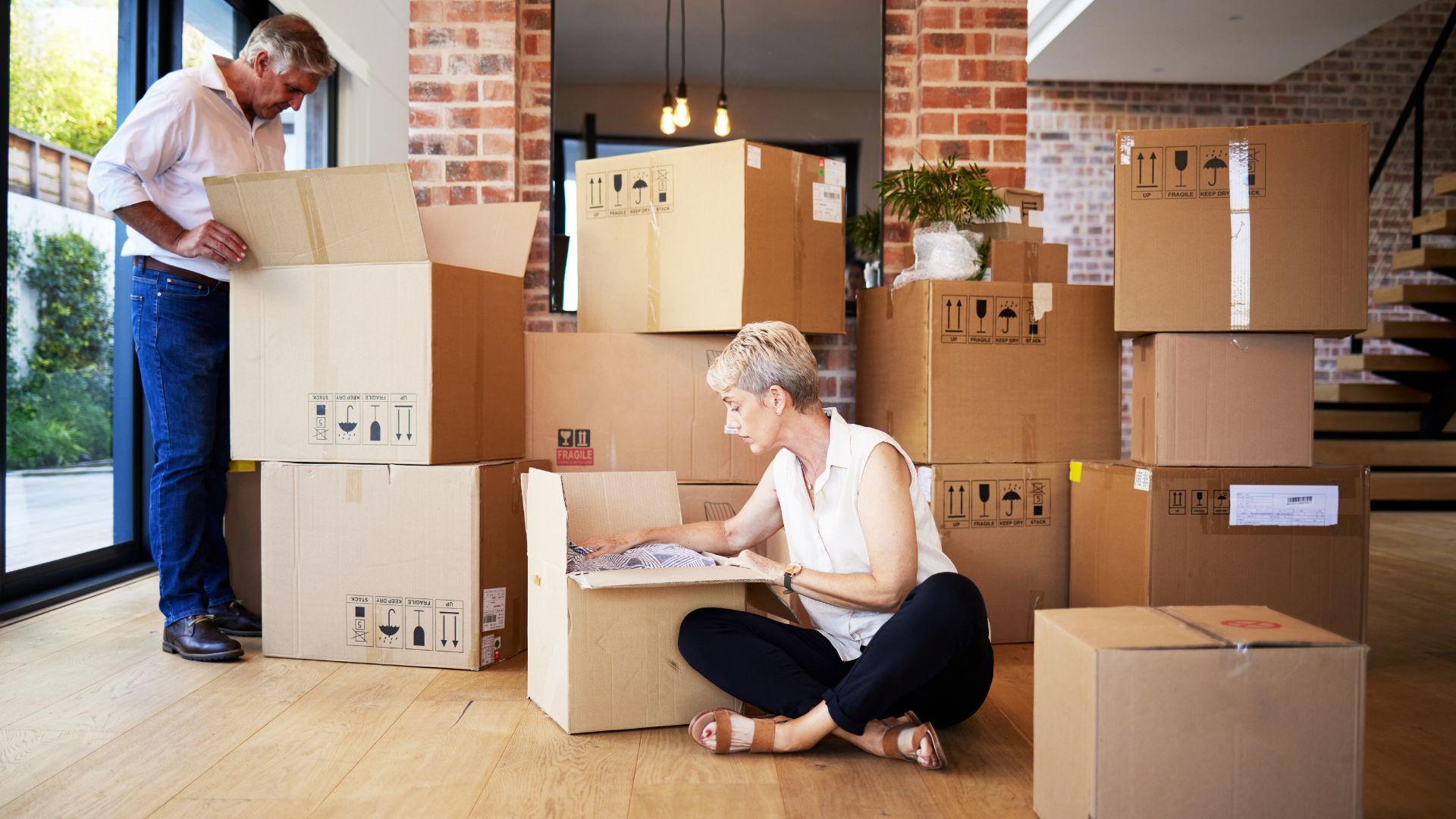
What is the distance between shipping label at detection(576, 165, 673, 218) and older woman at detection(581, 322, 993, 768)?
2.75 ft

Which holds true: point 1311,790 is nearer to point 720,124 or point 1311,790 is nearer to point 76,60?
point 720,124

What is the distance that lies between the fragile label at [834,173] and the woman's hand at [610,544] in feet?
3.82

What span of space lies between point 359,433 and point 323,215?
0.49m

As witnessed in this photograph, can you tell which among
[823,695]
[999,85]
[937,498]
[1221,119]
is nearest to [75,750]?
[823,695]

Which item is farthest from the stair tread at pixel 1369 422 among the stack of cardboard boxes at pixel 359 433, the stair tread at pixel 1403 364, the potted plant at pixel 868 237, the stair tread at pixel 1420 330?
the stack of cardboard boxes at pixel 359 433

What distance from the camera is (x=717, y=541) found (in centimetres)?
206

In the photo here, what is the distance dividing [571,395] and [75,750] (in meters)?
1.34

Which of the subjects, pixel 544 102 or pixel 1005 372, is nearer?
pixel 1005 372

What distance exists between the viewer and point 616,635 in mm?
1854

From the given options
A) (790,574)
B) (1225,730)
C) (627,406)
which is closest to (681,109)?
(627,406)

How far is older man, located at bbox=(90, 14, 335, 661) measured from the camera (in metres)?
2.26

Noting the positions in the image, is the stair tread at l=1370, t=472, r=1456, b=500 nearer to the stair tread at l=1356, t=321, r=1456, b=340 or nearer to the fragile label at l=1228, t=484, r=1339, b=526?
the stair tread at l=1356, t=321, r=1456, b=340

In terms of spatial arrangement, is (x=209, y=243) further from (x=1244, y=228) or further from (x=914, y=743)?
(x=1244, y=228)

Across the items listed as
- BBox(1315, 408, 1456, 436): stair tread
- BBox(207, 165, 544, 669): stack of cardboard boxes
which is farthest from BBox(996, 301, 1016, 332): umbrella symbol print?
BBox(1315, 408, 1456, 436): stair tread
